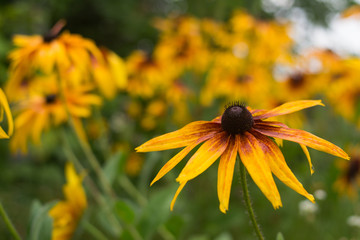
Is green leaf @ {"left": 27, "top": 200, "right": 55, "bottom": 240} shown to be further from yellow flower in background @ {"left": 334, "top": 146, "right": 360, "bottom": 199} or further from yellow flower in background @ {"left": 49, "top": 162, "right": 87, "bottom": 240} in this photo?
yellow flower in background @ {"left": 334, "top": 146, "right": 360, "bottom": 199}

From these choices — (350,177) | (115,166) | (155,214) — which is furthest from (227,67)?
(155,214)

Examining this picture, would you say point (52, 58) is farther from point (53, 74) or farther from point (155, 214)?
point (155, 214)

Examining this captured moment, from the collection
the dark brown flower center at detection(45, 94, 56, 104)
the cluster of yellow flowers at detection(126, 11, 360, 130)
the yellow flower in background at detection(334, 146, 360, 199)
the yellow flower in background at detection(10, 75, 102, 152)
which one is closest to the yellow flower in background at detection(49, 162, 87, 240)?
the yellow flower in background at detection(10, 75, 102, 152)

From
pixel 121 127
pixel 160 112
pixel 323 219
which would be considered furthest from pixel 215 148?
pixel 121 127

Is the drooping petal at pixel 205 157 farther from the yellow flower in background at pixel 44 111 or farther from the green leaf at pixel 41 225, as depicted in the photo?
the yellow flower in background at pixel 44 111

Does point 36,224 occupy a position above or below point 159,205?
above

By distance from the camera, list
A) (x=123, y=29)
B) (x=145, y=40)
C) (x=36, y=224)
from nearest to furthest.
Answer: (x=36, y=224)
(x=123, y=29)
(x=145, y=40)

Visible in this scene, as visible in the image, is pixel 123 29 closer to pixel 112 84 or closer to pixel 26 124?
pixel 112 84
